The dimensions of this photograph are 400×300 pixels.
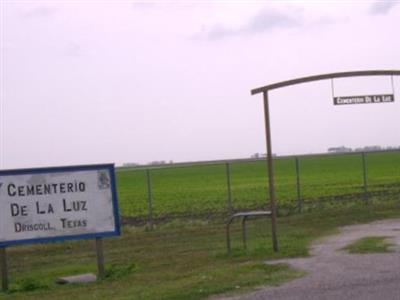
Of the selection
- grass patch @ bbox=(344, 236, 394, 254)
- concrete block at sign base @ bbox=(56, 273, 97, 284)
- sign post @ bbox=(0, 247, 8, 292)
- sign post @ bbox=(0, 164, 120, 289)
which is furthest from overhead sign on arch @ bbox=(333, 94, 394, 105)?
sign post @ bbox=(0, 247, 8, 292)

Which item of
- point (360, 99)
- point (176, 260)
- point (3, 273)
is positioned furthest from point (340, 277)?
point (3, 273)

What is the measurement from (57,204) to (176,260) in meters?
2.62

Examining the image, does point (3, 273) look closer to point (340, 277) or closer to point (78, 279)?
point (78, 279)

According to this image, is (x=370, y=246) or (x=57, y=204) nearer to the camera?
(x=57, y=204)

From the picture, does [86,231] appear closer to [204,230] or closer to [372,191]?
[204,230]

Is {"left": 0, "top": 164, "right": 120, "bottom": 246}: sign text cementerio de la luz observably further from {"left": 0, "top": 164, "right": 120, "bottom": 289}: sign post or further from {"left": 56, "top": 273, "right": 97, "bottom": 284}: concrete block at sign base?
{"left": 56, "top": 273, "right": 97, "bottom": 284}: concrete block at sign base

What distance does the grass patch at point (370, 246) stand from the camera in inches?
578

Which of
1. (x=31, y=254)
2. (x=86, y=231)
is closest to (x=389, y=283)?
(x=86, y=231)

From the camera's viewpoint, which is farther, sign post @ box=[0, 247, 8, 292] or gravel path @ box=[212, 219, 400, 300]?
sign post @ box=[0, 247, 8, 292]

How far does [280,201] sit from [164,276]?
19.6 metres

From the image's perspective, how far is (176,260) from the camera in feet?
52.7

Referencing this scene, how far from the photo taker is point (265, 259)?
47.9 feet

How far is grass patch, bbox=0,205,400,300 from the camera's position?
12266 millimetres

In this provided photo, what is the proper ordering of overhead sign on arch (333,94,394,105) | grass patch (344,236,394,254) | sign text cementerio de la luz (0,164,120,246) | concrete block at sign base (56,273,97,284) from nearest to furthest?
concrete block at sign base (56,273,97,284), sign text cementerio de la luz (0,164,120,246), grass patch (344,236,394,254), overhead sign on arch (333,94,394,105)
